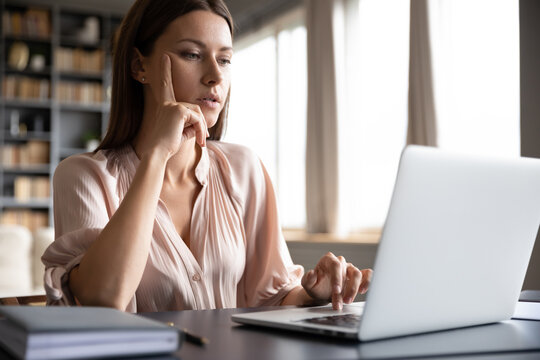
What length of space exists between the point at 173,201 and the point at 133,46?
15.7 inches

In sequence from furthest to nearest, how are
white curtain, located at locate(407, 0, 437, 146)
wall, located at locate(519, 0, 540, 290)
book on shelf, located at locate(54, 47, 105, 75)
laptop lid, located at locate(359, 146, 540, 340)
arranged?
book on shelf, located at locate(54, 47, 105, 75)
white curtain, located at locate(407, 0, 437, 146)
wall, located at locate(519, 0, 540, 290)
laptop lid, located at locate(359, 146, 540, 340)

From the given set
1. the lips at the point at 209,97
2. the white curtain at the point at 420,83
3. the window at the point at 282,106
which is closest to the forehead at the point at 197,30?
the lips at the point at 209,97

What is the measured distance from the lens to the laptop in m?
0.73

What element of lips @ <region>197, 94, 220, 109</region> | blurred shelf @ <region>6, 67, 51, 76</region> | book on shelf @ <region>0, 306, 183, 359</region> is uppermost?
blurred shelf @ <region>6, 67, 51, 76</region>

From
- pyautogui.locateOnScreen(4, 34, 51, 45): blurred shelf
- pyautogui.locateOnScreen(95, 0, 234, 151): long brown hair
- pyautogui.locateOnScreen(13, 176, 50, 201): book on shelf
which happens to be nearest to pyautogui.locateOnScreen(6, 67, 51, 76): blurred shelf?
pyautogui.locateOnScreen(4, 34, 51, 45): blurred shelf

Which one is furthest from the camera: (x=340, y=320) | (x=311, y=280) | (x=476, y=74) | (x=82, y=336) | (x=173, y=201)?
(x=476, y=74)

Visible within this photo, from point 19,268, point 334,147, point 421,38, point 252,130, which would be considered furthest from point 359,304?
point 252,130

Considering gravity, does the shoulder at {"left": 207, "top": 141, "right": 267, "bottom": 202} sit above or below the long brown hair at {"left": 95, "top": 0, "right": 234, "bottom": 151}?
below

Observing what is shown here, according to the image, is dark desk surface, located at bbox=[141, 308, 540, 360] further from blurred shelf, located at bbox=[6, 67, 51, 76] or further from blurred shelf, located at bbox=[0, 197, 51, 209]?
blurred shelf, located at bbox=[6, 67, 51, 76]

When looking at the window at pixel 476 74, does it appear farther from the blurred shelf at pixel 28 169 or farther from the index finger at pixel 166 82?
the blurred shelf at pixel 28 169

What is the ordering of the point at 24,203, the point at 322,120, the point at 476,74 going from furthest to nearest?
the point at 24,203
the point at 322,120
the point at 476,74

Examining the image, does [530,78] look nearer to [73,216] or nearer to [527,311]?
[527,311]

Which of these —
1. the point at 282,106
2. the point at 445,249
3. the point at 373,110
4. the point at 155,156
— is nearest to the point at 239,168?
the point at 155,156

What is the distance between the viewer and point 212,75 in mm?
1432
